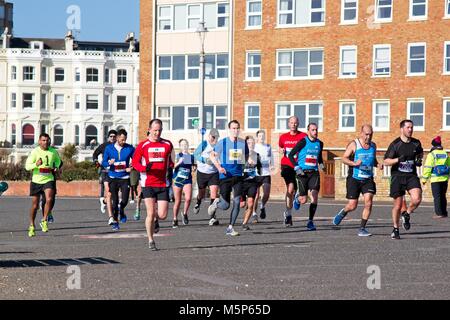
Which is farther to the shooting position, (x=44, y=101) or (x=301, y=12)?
(x=44, y=101)

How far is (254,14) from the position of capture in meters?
57.7

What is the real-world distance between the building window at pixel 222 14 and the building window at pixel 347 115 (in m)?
7.98

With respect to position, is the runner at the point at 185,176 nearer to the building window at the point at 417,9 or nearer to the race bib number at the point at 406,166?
the race bib number at the point at 406,166

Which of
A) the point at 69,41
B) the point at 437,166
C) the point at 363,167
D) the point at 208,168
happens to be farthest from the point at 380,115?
the point at 69,41

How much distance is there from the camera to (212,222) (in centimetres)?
2361

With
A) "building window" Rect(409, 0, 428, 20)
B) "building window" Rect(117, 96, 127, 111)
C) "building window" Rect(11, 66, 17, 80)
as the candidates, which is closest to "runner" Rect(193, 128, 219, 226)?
"building window" Rect(409, 0, 428, 20)

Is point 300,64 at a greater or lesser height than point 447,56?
lesser

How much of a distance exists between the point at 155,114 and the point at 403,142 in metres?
42.6

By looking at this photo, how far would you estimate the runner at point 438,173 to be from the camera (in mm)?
28359

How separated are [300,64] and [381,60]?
4.26 meters

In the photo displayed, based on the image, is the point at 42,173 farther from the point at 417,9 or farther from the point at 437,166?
the point at 417,9

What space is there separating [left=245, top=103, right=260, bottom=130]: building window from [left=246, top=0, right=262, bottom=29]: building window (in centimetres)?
399
